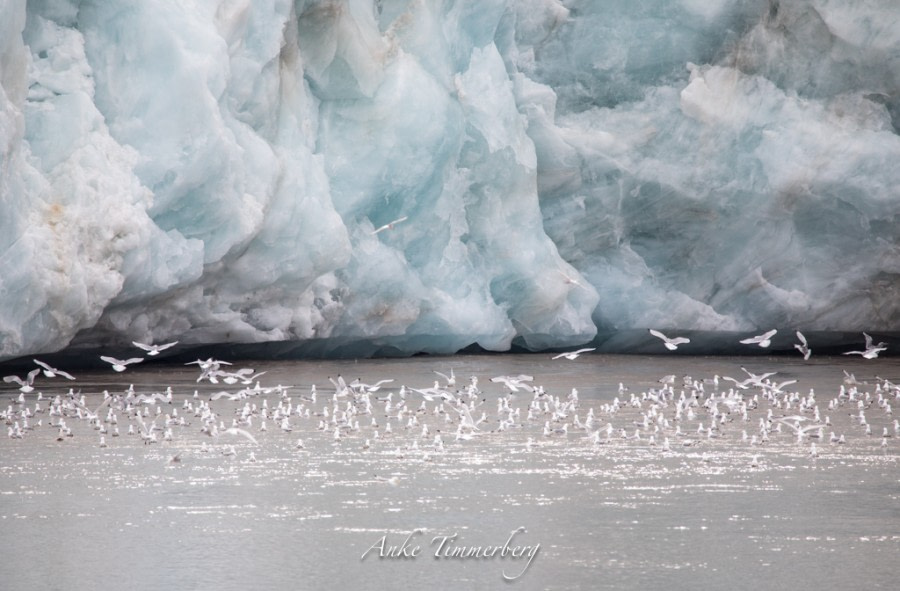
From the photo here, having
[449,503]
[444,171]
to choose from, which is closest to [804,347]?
[444,171]

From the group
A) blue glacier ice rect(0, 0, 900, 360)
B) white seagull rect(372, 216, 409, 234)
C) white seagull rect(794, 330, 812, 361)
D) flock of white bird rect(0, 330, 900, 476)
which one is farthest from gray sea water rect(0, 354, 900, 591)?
white seagull rect(372, 216, 409, 234)

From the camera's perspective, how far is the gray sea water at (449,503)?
324 inches

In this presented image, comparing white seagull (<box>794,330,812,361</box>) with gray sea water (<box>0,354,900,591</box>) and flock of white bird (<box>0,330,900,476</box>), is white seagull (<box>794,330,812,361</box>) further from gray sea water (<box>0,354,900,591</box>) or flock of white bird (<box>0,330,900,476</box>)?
gray sea water (<box>0,354,900,591</box>)

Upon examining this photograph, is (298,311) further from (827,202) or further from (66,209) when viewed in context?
(827,202)

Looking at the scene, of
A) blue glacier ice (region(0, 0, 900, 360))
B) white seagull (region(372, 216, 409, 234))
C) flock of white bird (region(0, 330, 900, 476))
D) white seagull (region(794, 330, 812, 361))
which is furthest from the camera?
white seagull (region(372, 216, 409, 234))

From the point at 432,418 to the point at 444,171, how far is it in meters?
9.86

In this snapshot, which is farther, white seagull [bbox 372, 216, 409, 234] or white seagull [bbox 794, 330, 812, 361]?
white seagull [bbox 372, 216, 409, 234]

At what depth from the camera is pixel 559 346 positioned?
28.7 m

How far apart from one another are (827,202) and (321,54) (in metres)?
10.9

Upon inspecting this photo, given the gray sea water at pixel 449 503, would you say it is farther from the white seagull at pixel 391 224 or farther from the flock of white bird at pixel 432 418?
the white seagull at pixel 391 224

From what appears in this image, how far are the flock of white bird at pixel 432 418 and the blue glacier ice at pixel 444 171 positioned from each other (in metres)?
2.00

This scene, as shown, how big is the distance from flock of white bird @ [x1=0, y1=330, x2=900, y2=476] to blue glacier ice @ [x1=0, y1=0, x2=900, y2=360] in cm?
200

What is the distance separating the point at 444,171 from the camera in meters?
24.3

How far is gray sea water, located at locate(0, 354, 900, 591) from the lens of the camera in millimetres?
8234
